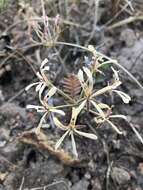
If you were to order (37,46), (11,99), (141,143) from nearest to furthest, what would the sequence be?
(141,143)
(11,99)
(37,46)

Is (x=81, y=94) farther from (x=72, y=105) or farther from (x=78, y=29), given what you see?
(x=78, y=29)

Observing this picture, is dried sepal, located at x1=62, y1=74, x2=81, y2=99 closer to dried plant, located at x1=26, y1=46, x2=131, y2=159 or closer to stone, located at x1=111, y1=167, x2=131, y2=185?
dried plant, located at x1=26, y1=46, x2=131, y2=159

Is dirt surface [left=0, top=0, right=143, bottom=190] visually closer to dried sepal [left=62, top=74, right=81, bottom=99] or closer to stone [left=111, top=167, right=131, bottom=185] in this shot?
stone [left=111, top=167, right=131, bottom=185]

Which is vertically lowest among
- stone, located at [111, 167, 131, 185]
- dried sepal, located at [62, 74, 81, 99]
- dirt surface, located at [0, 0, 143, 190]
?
stone, located at [111, 167, 131, 185]

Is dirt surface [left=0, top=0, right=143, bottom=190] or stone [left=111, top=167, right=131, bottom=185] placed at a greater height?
dirt surface [left=0, top=0, right=143, bottom=190]

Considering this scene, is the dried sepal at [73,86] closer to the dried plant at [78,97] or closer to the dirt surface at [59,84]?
the dried plant at [78,97]

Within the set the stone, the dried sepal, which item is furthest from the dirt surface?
the dried sepal

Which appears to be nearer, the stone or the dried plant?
the dried plant

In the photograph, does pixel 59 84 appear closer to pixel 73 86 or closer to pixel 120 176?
pixel 73 86

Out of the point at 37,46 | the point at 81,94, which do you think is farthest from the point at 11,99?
the point at 81,94
